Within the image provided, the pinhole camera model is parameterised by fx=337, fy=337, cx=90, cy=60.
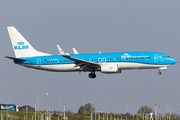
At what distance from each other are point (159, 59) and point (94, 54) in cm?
1324

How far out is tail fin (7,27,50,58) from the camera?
7544cm

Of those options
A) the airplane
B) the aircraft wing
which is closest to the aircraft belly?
the airplane

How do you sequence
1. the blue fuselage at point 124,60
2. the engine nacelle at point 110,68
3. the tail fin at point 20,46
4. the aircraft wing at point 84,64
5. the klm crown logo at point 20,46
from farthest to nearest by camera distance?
the klm crown logo at point 20,46 → the tail fin at point 20,46 → the engine nacelle at point 110,68 → the blue fuselage at point 124,60 → the aircraft wing at point 84,64

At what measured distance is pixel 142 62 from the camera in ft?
217

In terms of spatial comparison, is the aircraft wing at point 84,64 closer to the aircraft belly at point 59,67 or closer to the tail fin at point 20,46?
the aircraft belly at point 59,67

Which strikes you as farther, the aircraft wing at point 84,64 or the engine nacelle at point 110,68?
the engine nacelle at point 110,68

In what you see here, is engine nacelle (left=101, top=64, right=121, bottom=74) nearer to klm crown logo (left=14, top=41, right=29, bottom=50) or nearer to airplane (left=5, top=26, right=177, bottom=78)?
airplane (left=5, top=26, right=177, bottom=78)

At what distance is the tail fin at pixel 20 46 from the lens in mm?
75438

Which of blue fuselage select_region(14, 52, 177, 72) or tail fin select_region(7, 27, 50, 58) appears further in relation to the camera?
tail fin select_region(7, 27, 50, 58)

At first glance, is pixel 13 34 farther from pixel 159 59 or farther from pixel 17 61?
pixel 159 59

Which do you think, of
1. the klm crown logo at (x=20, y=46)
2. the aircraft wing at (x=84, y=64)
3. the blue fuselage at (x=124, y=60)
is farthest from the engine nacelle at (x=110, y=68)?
the klm crown logo at (x=20, y=46)

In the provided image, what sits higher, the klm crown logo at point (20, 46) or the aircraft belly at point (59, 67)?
the klm crown logo at point (20, 46)

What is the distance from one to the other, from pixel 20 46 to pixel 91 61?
18.5 m

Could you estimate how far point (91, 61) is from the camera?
6912cm
